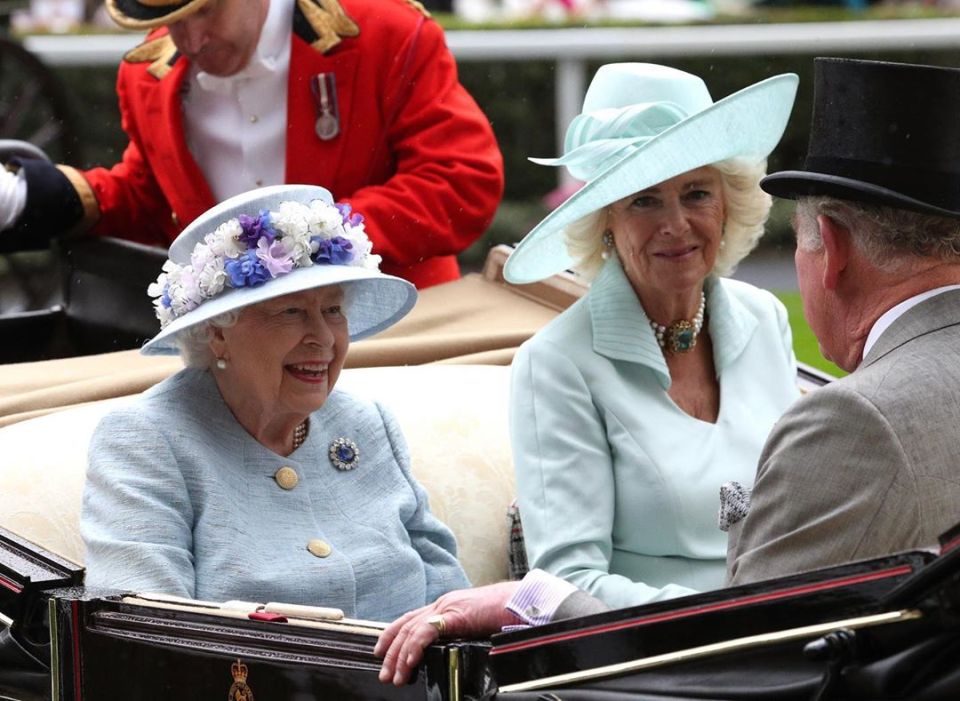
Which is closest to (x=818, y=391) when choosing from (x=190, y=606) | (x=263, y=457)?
(x=190, y=606)

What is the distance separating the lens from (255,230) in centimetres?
277

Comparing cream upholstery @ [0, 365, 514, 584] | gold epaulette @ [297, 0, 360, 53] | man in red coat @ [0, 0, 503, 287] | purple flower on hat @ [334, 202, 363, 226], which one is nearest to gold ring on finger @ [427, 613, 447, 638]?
purple flower on hat @ [334, 202, 363, 226]

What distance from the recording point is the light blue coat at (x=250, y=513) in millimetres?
2598

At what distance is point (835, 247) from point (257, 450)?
1.06 m

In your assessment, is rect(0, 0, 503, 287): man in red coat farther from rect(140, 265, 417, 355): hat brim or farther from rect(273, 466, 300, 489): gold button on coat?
rect(273, 466, 300, 489): gold button on coat

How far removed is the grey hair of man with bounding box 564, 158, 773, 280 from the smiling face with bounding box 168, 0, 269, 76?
1315mm

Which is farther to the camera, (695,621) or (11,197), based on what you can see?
(11,197)

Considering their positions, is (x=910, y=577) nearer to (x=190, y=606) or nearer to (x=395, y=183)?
(x=190, y=606)

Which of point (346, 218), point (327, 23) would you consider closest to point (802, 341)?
point (327, 23)

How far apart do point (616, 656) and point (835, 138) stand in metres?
0.69

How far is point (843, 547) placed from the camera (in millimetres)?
1953

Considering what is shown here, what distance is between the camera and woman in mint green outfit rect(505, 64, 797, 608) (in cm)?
275

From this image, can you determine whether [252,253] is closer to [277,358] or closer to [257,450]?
[277,358]

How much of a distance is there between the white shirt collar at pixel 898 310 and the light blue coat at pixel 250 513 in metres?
1.01
